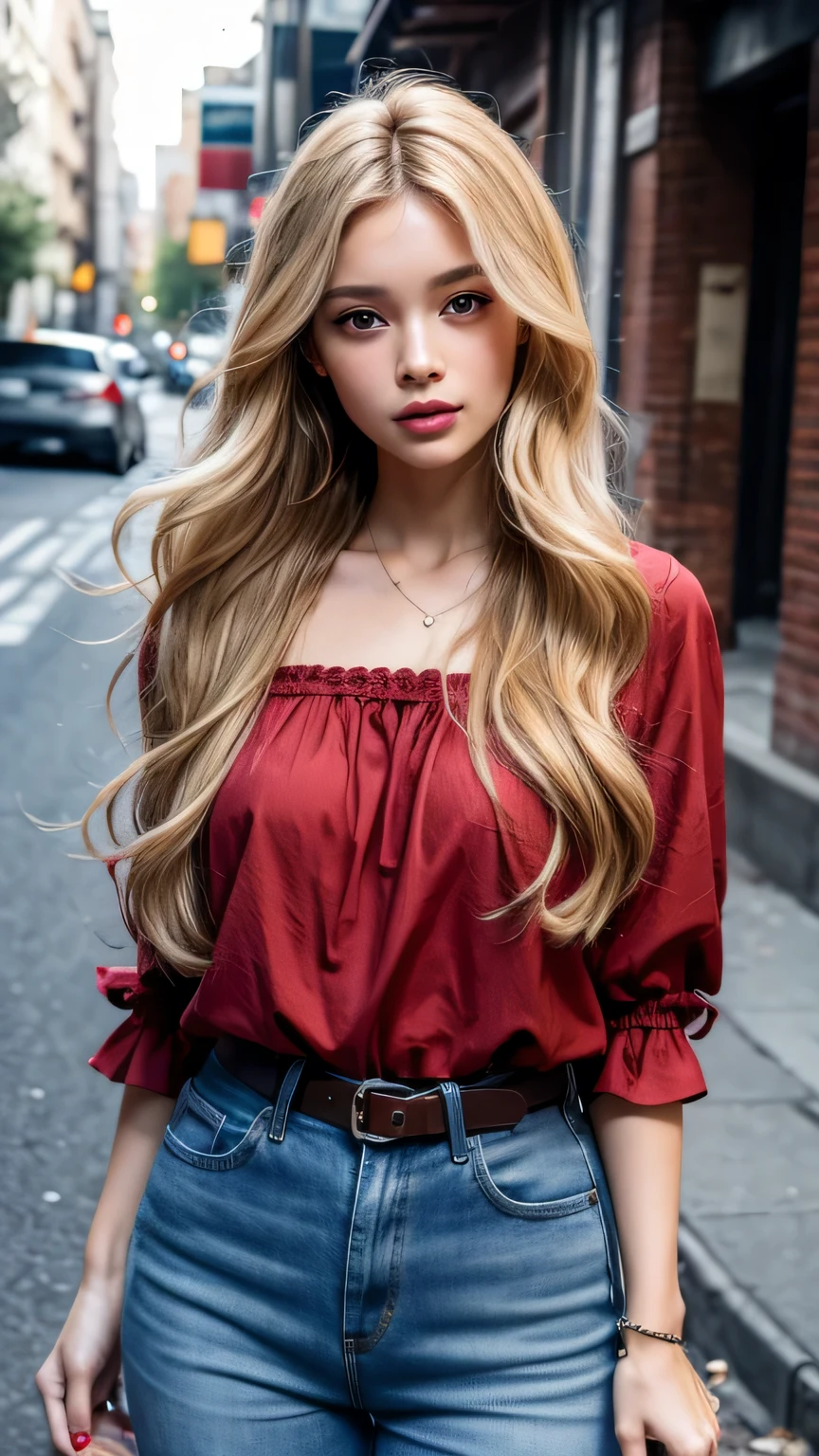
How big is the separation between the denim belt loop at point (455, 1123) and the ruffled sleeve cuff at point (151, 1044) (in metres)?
0.38

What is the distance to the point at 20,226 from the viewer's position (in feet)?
28.6

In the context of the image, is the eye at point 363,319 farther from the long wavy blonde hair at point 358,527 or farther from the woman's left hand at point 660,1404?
the woman's left hand at point 660,1404

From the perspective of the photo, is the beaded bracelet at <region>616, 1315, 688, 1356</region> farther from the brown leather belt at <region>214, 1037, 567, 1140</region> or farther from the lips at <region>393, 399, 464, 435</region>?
the lips at <region>393, 399, 464, 435</region>

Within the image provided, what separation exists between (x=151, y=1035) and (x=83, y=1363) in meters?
A: 0.34

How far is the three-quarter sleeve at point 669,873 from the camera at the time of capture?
56.6 inches

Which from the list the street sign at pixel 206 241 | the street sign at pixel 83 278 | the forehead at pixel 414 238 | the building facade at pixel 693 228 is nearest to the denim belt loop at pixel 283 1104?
the forehead at pixel 414 238

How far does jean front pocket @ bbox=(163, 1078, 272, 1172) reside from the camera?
56.6 inches

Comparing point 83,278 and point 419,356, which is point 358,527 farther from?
point 83,278

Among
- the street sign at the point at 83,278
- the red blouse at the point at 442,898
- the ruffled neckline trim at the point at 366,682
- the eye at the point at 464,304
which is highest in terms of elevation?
the street sign at the point at 83,278

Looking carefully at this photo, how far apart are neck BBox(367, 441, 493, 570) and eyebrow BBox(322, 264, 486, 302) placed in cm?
22

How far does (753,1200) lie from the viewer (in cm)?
338

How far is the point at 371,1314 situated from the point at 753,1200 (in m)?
2.23

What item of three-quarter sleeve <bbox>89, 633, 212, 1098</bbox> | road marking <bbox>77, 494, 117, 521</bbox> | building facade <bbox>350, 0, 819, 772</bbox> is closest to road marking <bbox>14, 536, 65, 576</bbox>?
road marking <bbox>77, 494, 117, 521</bbox>

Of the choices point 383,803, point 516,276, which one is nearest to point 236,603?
point 383,803
